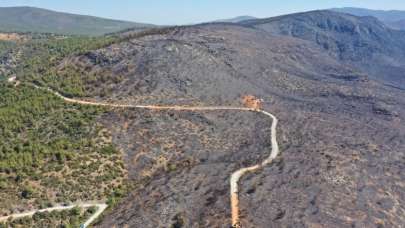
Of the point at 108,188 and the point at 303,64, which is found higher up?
the point at 303,64

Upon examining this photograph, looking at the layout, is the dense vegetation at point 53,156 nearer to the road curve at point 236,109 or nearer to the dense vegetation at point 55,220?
the dense vegetation at point 55,220

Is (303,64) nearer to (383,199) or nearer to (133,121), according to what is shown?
(133,121)

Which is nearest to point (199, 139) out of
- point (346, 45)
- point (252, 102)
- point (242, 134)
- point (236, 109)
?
point (242, 134)

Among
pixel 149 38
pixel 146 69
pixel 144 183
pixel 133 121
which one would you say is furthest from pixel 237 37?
pixel 144 183

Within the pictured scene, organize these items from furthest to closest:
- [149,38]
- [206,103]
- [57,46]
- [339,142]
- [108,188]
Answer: [57,46], [149,38], [206,103], [339,142], [108,188]

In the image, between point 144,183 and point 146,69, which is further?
point 146,69

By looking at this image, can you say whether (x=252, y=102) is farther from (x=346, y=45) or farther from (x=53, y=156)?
(x=346, y=45)

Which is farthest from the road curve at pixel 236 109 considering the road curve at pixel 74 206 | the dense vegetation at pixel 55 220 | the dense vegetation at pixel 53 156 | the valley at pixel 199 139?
the dense vegetation at pixel 55 220
